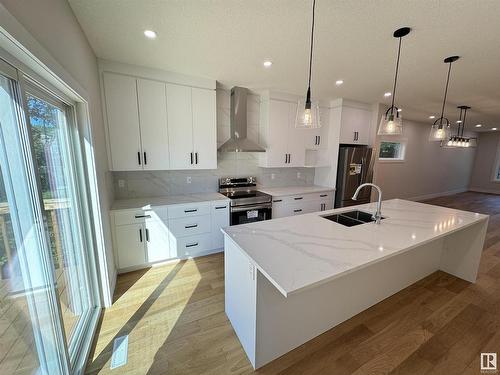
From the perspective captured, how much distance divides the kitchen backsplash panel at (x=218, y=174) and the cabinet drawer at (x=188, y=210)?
1.94ft

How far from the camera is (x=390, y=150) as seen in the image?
573 centimetres

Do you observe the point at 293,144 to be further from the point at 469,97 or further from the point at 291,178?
the point at 469,97

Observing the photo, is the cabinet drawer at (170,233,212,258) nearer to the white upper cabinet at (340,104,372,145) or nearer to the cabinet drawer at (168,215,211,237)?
the cabinet drawer at (168,215,211,237)

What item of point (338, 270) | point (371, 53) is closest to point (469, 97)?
point (371, 53)

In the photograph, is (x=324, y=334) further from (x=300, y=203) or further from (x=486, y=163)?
(x=486, y=163)

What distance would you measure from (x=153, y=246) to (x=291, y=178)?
2874 millimetres

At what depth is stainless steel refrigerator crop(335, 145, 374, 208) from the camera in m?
3.90

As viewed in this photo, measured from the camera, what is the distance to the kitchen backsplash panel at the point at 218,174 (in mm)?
3010

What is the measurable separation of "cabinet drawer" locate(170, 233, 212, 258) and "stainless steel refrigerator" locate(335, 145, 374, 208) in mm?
2669

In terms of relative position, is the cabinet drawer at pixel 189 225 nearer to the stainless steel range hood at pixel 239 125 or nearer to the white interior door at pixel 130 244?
the white interior door at pixel 130 244

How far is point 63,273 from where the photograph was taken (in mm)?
1528

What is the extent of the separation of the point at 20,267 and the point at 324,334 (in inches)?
83.2

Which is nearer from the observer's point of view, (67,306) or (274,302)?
(274,302)

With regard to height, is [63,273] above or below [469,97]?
below
